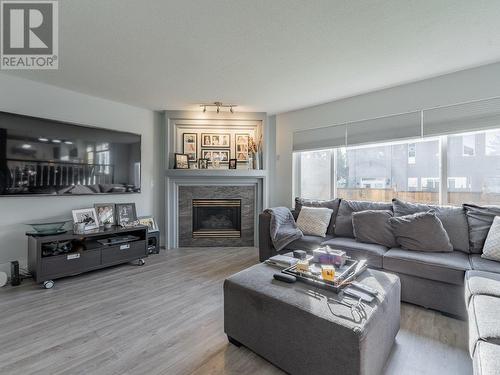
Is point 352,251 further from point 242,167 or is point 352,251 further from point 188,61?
point 188,61

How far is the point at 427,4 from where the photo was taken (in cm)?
161

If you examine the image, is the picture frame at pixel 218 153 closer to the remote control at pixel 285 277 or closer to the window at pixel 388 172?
the window at pixel 388 172

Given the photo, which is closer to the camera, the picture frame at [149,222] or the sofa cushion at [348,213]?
the sofa cushion at [348,213]

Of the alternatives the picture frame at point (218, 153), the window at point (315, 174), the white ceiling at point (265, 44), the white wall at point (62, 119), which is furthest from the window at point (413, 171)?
the white wall at point (62, 119)

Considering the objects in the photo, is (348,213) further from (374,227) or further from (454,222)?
(454,222)

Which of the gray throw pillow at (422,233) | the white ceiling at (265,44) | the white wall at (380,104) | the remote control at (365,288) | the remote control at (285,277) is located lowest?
the remote control at (365,288)

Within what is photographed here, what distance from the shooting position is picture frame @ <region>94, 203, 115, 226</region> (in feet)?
10.3

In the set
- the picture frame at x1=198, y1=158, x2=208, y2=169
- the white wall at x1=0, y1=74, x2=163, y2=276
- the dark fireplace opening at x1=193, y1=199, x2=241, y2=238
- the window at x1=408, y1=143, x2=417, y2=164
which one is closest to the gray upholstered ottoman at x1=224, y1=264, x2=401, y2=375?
the window at x1=408, y1=143, x2=417, y2=164

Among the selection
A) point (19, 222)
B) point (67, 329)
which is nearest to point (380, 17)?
point (67, 329)

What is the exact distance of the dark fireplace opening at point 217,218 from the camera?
409 cm

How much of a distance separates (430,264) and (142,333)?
2.37m

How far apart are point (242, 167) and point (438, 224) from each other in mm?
2787

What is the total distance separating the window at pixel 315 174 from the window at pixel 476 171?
148cm

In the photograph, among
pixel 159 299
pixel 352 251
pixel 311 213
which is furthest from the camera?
pixel 311 213
